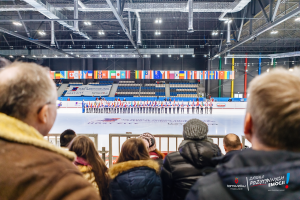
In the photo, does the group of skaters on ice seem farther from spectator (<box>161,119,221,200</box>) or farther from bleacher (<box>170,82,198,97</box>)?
spectator (<box>161,119,221,200</box>)

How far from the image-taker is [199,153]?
54.3 inches

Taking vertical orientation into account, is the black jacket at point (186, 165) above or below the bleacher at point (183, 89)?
below

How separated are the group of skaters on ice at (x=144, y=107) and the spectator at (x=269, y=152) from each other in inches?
546

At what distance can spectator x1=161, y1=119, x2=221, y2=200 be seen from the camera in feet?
4.52

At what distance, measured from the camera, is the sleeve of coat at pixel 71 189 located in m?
0.56

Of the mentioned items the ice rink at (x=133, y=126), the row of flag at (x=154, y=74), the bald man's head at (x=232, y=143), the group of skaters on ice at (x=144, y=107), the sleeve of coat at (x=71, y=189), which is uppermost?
the row of flag at (x=154, y=74)

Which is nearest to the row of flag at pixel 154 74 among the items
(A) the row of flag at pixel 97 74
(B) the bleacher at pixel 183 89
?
(A) the row of flag at pixel 97 74

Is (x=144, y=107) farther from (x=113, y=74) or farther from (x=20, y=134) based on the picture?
(x=20, y=134)

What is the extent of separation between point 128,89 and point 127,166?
68.4 ft

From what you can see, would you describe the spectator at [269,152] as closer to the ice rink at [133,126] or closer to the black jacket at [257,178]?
the black jacket at [257,178]

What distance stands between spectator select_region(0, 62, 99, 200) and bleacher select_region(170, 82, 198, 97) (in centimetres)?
2042

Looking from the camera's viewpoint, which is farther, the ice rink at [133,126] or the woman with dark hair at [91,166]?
the ice rink at [133,126]

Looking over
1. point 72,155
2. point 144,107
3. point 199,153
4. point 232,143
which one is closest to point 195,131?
point 199,153

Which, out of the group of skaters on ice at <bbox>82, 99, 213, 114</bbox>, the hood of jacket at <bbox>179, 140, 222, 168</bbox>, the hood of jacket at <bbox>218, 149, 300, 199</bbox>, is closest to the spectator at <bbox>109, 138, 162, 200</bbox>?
the hood of jacket at <bbox>179, 140, 222, 168</bbox>
